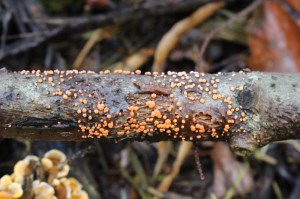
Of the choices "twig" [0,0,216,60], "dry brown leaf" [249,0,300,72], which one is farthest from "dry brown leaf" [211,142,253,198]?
"twig" [0,0,216,60]

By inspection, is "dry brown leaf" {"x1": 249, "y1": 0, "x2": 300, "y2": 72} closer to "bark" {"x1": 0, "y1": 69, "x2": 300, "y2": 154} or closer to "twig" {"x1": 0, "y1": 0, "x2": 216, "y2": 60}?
"twig" {"x1": 0, "y1": 0, "x2": 216, "y2": 60}

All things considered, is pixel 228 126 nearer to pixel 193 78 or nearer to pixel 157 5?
pixel 193 78

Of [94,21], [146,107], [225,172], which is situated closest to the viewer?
[146,107]

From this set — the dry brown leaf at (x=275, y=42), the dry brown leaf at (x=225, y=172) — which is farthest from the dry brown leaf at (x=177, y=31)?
the dry brown leaf at (x=225, y=172)

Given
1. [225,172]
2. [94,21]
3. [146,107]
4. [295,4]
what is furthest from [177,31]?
[146,107]

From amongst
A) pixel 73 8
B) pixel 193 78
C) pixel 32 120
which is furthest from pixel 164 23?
pixel 32 120

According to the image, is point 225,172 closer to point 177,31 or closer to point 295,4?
point 177,31

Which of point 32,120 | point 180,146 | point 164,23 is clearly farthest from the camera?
point 164,23
